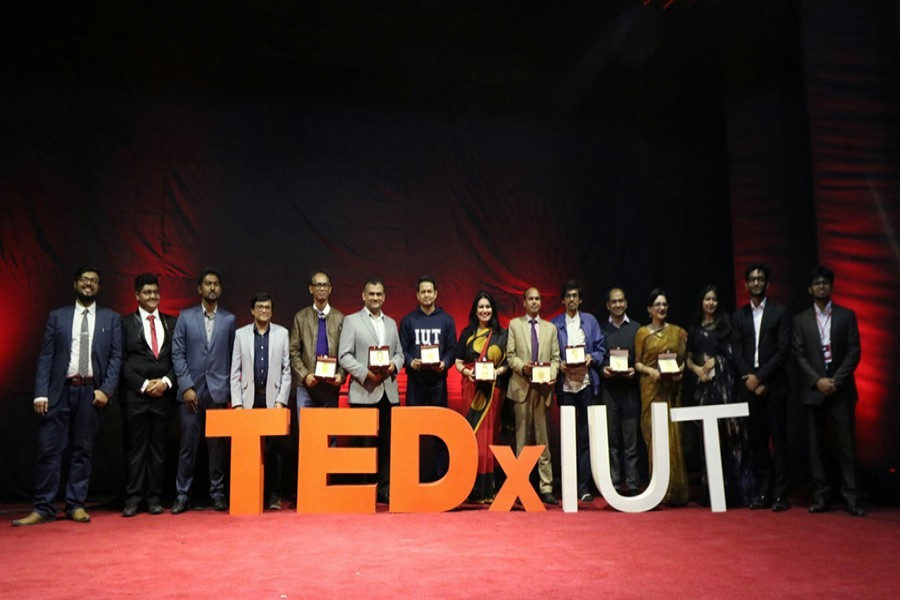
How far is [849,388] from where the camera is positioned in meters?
5.09

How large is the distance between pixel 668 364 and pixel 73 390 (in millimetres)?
3858

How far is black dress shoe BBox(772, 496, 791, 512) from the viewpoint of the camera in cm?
503

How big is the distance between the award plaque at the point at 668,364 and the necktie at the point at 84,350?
3738mm

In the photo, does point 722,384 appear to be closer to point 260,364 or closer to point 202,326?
point 260,364

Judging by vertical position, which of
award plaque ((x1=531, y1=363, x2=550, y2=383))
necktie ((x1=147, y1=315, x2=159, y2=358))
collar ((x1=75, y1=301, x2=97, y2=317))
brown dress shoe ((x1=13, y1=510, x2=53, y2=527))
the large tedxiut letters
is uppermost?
collar ((x1=75, y1=301, x2=97, y2=317))

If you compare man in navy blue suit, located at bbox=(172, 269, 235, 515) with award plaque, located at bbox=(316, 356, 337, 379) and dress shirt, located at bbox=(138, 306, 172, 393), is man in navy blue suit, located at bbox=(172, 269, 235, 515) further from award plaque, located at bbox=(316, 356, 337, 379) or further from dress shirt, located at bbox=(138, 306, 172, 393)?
award plaque, located at bbox=(316, 356, 337, 379)

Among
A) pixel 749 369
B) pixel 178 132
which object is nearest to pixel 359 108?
pixel 178 132

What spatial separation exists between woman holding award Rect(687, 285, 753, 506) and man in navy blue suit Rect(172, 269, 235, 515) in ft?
10.6

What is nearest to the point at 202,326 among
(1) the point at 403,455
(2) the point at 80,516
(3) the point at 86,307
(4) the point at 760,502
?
(3) the point at 86,307

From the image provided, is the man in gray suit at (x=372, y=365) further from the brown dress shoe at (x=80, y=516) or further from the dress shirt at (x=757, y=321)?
the dress shirt at (x=757, y=321)

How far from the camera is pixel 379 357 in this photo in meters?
5.43

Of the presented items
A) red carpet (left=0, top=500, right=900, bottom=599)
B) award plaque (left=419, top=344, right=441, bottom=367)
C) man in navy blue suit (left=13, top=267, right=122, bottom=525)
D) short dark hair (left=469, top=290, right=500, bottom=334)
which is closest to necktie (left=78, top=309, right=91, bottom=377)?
man in navy blue suit (left=13, top=267, right=122, bottom=525)

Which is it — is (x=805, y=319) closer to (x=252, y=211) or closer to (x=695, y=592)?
(x=695, y=592)

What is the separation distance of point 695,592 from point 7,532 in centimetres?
373
